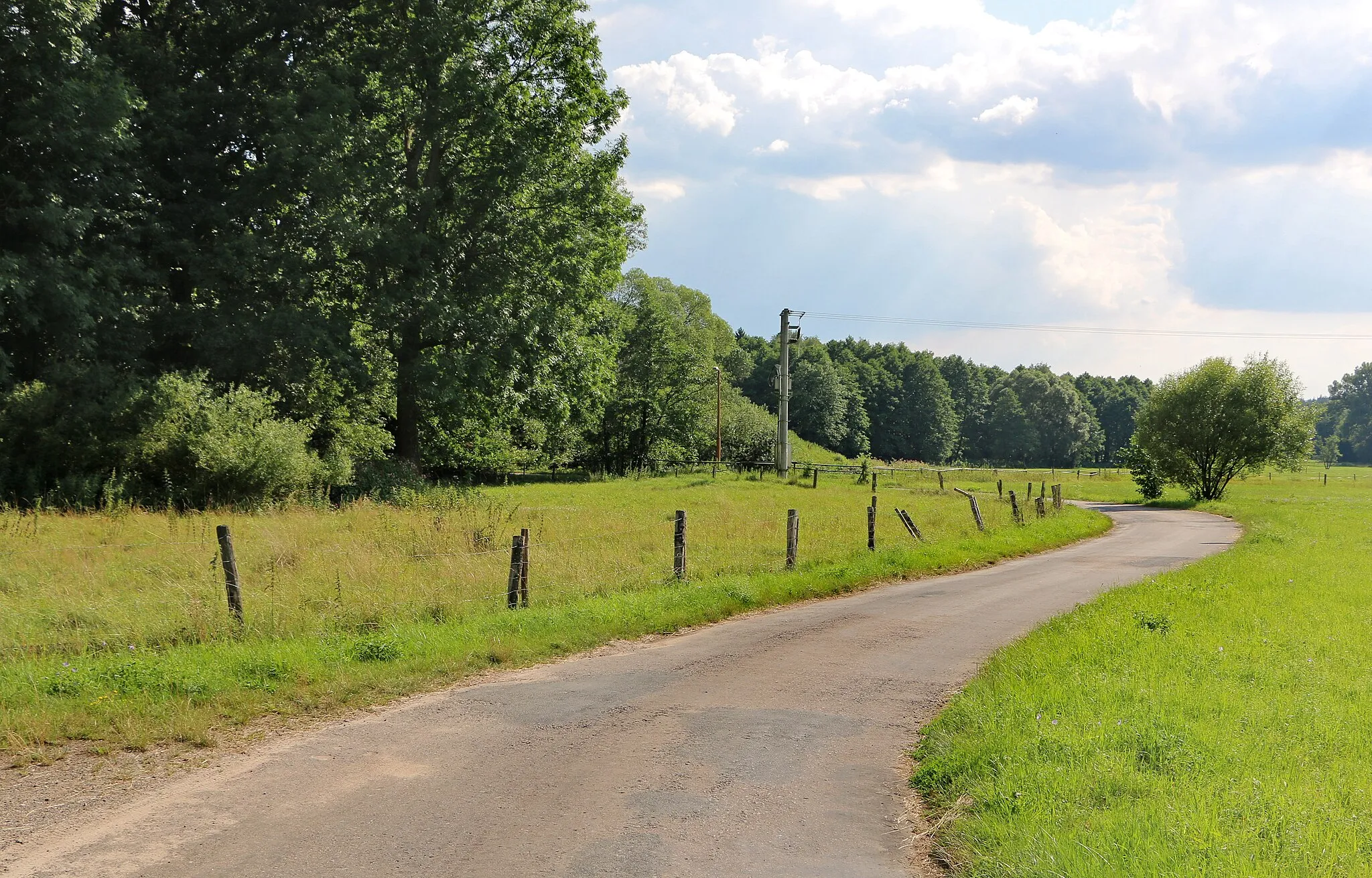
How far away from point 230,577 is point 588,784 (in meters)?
6.22

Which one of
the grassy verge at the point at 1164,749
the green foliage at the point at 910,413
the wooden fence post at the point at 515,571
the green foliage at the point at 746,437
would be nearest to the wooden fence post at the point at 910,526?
the grassy verge at the point at 1164,749

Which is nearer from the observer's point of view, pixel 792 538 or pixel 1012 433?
pixel 792 538

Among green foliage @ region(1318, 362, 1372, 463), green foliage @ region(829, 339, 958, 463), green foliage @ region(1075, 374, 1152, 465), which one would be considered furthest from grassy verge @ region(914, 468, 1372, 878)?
green foliage @ region(1318, 362, 1372, 463)

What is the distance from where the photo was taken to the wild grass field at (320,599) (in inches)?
317

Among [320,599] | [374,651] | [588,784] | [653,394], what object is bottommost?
[588,784]

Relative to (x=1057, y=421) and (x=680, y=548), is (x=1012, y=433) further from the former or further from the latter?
(x=680, y=548)

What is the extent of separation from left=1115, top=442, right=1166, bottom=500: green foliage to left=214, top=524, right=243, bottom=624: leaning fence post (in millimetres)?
55357

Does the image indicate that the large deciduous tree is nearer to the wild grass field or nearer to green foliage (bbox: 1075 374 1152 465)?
the wild grass field

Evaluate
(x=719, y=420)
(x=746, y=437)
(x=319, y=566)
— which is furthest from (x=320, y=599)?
(x=746, y=437)

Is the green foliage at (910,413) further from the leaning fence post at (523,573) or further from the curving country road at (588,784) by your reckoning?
the curving country road at (588,784)

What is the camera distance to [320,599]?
11.4 m

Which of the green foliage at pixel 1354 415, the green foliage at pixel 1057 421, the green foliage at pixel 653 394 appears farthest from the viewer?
the green foliage at pixel 1354 415

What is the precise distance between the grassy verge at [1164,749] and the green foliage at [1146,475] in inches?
1799

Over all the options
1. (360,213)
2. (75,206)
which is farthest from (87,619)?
(360,213)
